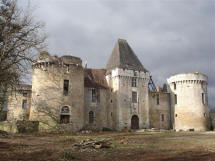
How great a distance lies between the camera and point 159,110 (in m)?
34.9

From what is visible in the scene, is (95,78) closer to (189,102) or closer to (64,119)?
(64,119)

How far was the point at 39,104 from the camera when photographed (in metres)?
24.7

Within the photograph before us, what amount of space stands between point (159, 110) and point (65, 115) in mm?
15106

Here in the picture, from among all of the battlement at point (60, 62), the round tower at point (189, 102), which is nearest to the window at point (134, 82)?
the round tower at point (189, 102)

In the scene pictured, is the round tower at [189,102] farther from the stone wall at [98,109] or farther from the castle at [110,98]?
the stone wall at [98,109]

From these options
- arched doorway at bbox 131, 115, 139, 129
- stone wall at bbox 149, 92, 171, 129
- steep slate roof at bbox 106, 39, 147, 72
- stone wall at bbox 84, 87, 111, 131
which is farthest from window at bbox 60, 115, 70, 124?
stone wall at bbox 149, 92, 171, 129

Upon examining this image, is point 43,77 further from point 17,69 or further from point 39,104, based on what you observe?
point 17,69

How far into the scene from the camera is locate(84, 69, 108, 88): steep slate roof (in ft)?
101

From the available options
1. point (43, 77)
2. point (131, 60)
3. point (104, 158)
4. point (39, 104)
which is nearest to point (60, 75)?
point (43, 77)

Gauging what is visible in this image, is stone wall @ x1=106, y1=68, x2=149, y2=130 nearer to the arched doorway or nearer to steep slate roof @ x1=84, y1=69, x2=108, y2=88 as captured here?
the arched doorway

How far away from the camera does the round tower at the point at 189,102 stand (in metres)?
33.6

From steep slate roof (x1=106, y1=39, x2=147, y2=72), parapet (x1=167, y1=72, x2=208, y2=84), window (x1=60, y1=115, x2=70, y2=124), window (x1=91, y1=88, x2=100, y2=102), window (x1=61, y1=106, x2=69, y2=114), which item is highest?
steep slate roof (x1=106, y1=39, x2=147, y2=72)

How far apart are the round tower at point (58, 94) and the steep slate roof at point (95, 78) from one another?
150 inches

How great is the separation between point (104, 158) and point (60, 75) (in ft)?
58.8
